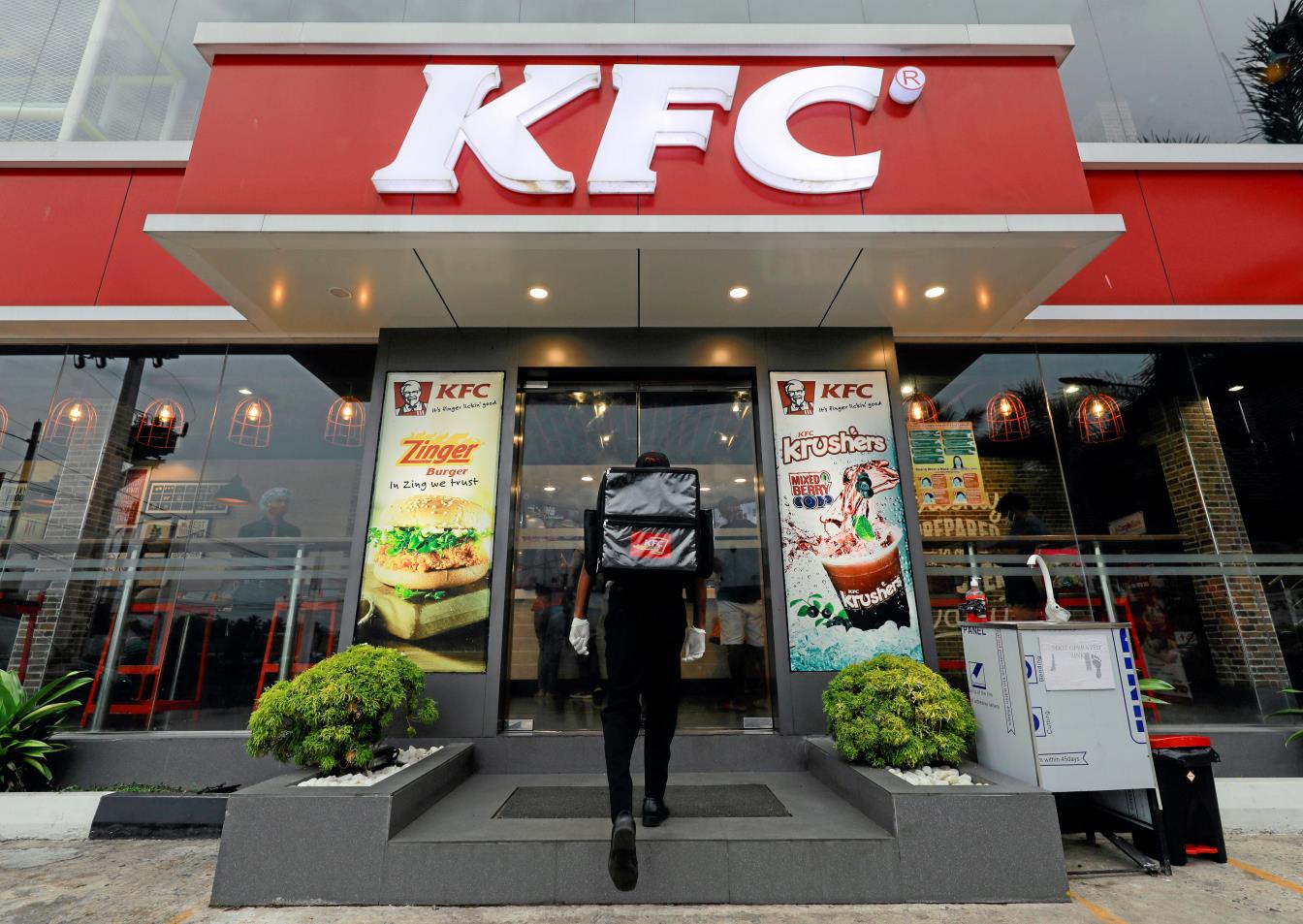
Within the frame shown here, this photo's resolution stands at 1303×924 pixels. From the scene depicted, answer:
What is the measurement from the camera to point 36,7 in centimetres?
698

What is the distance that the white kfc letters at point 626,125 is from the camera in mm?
4414

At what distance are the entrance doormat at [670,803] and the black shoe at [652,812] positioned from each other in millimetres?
229

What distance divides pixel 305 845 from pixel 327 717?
2.07 feet

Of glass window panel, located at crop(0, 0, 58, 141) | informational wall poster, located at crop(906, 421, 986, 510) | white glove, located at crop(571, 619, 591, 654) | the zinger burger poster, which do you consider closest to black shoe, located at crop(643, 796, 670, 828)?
white glove, located at crop(571, 619, 591, 654)

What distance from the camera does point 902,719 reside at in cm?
361

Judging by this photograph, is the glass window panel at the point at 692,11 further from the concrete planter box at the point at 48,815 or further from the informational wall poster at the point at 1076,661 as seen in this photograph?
the concrete planter box at the point at 48,815

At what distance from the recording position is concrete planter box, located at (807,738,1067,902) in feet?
9.71

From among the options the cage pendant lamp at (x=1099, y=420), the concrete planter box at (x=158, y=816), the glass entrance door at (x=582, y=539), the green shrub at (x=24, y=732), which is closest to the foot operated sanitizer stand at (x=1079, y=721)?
the glass entrance door at (x=582, y=539)

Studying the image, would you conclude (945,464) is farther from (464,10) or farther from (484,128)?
(464,10)

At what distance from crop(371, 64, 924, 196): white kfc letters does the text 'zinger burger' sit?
260 cm

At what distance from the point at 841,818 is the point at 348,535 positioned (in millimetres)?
4768

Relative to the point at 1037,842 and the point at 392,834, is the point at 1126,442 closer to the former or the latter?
the point at 1037,842

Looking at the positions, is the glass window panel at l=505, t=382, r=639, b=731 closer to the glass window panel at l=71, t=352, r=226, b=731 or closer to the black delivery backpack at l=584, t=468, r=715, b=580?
the black delivery backpack at l=584, t=468, r=715, b=580

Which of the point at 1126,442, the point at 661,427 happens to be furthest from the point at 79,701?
the point at 1126,442
